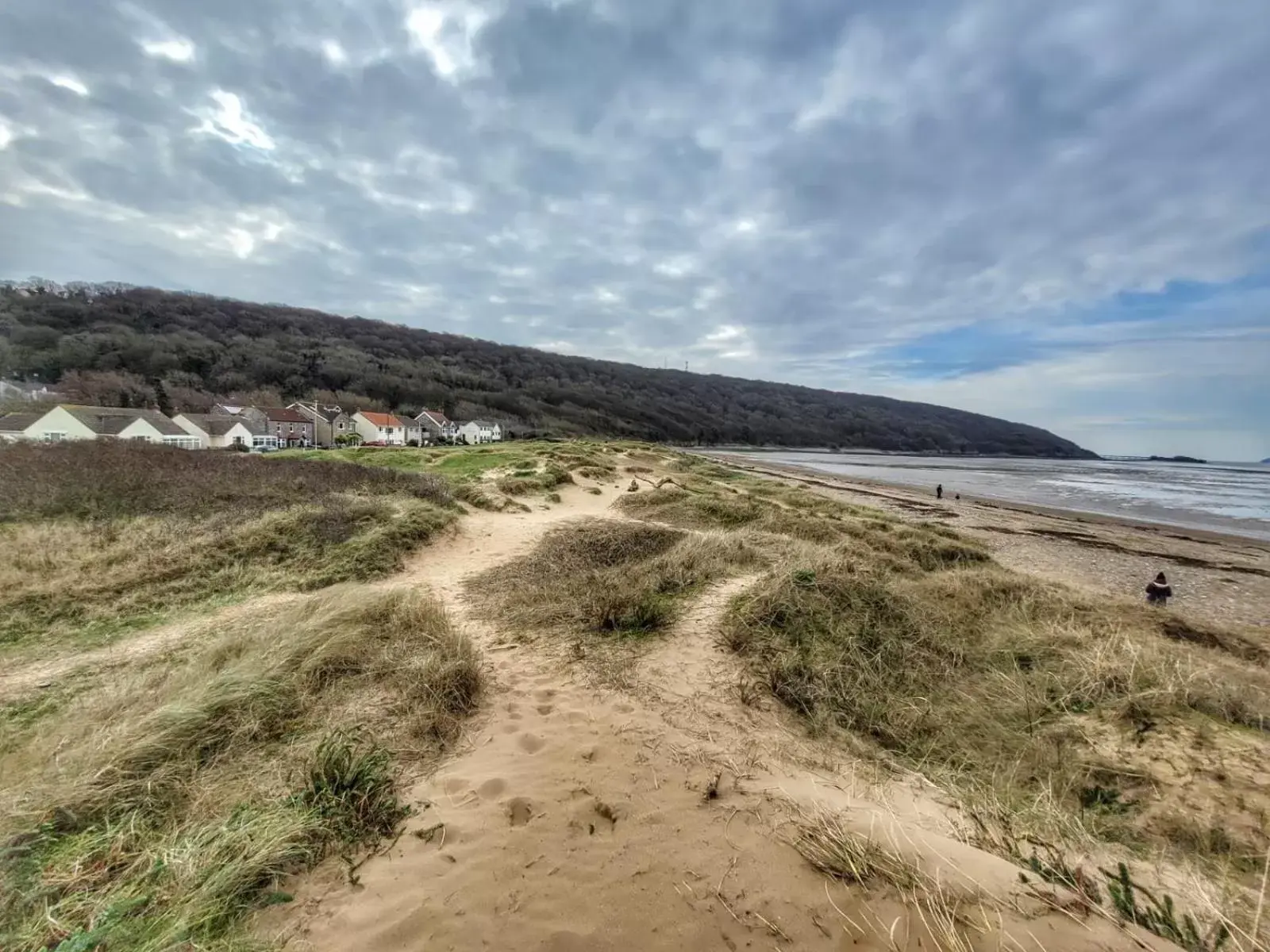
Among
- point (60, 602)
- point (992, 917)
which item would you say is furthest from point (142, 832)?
point (60, 602)

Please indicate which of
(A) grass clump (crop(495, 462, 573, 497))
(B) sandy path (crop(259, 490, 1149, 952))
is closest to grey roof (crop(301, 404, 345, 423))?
(A) grass clump (crop(495, 462, 573, 497))

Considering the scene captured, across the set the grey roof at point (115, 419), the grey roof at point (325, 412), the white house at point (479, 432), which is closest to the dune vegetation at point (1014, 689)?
the grey roof at point (115, 419)

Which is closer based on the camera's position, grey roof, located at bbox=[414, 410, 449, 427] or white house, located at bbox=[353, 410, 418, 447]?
white house, located at bbox=[353, 410, 418, 447]

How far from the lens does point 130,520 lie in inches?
427

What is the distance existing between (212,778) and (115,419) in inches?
1893

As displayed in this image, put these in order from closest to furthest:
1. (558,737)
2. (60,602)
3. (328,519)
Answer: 1. (558,737)
2. (60,602)
3. (328,519)

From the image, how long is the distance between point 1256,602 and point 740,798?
17.4 meters

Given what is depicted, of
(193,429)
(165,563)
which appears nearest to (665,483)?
(165,563)

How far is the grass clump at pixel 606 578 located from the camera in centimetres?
710

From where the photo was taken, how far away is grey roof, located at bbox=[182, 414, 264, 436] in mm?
43781

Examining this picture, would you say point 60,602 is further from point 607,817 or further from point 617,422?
point 617,422

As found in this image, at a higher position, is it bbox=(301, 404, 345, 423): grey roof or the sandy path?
bbox=(301, 404, 345, 423): grey roof

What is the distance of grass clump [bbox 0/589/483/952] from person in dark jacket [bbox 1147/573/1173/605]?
47.7ft

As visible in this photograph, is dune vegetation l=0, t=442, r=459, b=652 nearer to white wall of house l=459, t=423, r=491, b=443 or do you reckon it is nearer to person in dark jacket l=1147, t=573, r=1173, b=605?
person in dark jacket l=1147, t=573, r=1173, b=605
